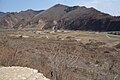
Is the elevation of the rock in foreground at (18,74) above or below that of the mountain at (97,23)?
above

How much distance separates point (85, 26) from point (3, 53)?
4270 inches

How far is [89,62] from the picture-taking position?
23.6 meters

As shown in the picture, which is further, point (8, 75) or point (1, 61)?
point (1, 61)

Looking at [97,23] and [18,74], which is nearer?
[18,74]

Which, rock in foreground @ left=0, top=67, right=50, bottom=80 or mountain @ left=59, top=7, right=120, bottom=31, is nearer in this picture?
rock in foreground @ left=0, top=67, right=50, bottom=80

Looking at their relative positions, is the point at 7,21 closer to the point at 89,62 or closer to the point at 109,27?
the point at 109,27

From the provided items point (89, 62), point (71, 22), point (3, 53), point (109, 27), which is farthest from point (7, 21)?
point (3, 53)

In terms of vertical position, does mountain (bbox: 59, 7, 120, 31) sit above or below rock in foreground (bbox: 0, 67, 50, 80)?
below

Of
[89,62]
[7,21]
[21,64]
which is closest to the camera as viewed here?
[21,64]

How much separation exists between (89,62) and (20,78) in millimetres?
16252

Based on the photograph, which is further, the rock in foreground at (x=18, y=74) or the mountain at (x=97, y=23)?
the mountain at (x=97, y=23)

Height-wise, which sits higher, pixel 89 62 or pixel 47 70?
pixel 47 70

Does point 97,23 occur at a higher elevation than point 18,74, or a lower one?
lower

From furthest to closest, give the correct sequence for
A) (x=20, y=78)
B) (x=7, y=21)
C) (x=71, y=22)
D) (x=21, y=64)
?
(x=7, y=21), (x=71, y=22), (x=21, y=64), (x=20, y=78)
